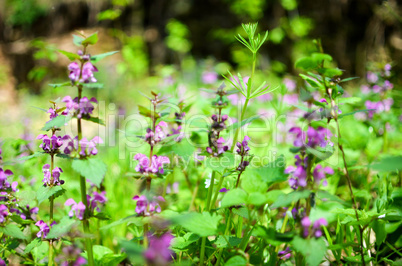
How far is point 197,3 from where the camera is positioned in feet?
23.7

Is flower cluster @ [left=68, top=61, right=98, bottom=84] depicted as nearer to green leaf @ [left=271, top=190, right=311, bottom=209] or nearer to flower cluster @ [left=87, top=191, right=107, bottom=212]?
flower cluster @ [left=87, top=191, right=107, bottom=212]

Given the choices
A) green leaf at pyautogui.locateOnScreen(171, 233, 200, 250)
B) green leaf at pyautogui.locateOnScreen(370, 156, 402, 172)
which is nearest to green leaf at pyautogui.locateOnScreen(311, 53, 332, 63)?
green leaf at pyautogui.locateOnScreen(370, 156, 402, 172)

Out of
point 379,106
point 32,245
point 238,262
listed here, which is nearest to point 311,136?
point 238,262

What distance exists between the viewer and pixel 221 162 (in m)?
1.24

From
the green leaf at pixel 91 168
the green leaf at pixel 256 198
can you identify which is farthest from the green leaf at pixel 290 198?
the green leaf at pixel 91 168

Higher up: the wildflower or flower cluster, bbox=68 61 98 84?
flower cluster, bbox=68 61 98 84

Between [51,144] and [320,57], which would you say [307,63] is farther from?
[51,144]

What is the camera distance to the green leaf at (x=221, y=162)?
1.20 metres

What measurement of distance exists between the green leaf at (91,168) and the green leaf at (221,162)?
1.27 ft

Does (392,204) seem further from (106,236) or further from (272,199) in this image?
(106,236)

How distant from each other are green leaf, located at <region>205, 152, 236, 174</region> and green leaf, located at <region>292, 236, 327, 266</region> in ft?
1.22

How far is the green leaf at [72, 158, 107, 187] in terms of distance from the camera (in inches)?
38.9

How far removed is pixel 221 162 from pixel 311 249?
459 mm

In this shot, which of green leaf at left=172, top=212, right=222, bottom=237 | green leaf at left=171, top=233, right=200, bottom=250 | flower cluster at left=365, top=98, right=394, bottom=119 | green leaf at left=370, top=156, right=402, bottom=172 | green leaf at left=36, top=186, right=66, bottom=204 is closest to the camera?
green leaf at left=370, top=156, right=402, bottom=172
